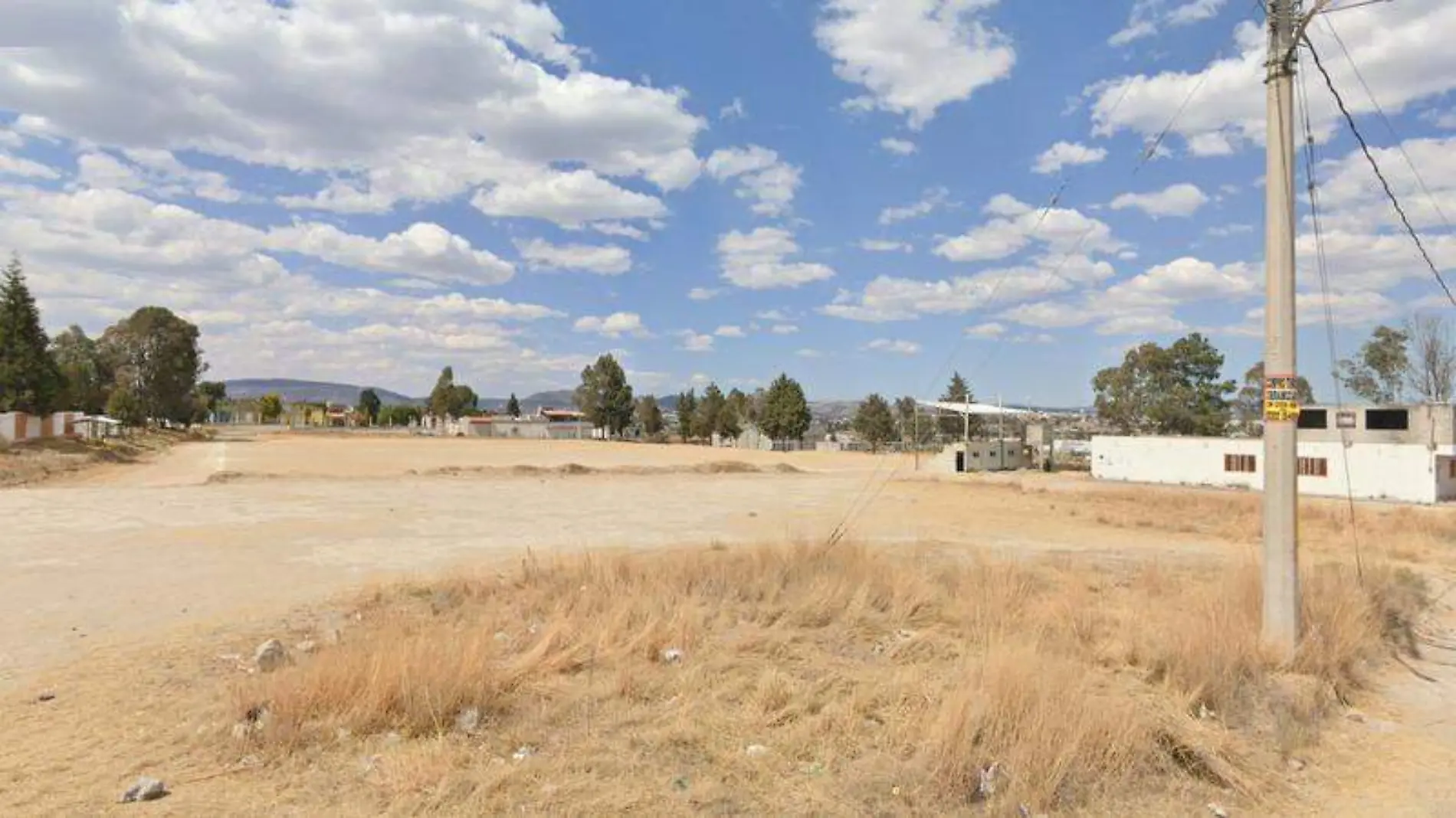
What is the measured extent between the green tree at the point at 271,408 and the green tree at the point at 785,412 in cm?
12853

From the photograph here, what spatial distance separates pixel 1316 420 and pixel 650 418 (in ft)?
344

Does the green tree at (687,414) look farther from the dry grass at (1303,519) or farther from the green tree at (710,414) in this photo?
the dry grass at (1303,519)

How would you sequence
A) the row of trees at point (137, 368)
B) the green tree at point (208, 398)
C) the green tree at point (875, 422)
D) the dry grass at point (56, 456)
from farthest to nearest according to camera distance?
the green tree at point (208, 398), the green tree at point (875, 422), the row of trees at point (137, 368), the dry grass at point (56, 456)

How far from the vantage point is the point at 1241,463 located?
158 feet

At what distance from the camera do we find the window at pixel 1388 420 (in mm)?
44844

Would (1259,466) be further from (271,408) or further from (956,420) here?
(271,408)

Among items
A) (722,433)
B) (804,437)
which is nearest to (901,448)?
(804,437)

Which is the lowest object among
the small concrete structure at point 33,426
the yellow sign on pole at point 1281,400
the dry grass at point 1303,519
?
the dry grass at point 1303,519

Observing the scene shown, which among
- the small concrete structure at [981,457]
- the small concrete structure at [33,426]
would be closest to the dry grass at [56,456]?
the small concrete structure at [33,426]

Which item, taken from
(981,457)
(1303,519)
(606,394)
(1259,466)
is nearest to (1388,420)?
(1259,466)

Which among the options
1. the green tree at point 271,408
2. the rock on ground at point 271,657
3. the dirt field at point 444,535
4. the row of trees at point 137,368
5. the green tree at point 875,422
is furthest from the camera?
the green tree at point 271,408

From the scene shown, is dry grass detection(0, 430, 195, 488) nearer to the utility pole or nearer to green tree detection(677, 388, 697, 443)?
the utility pole

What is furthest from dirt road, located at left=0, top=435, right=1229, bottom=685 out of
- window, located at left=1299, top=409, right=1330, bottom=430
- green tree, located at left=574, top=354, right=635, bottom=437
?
green tree, located at left=574, top=354, right=635, bottom=437

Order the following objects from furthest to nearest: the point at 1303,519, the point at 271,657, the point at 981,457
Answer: the point at 981,457 < the point at 1303,519 < the point at 271,657
